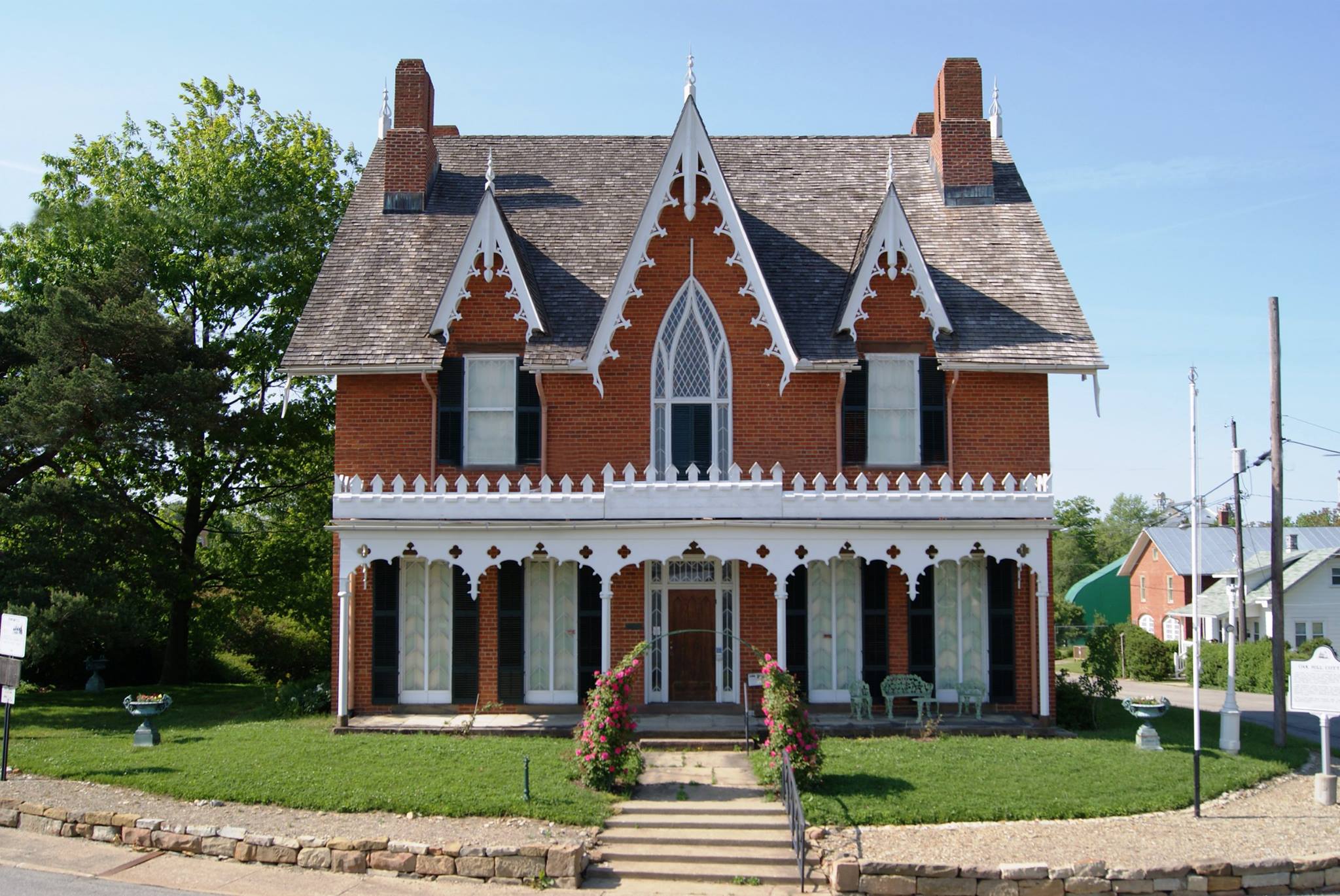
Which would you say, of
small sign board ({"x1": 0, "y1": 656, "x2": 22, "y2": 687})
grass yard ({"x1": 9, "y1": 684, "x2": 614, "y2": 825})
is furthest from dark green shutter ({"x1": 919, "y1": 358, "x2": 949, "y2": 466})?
small sign board ({"x1": 0, "y1": 656, "x2": 22, "y2": 687})

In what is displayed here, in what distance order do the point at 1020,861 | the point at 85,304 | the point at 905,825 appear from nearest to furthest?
the point at 1020,861 < the point at 905,825 < the point at 85,304

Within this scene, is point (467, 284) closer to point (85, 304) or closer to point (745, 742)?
point (85, 304)

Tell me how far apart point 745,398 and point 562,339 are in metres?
3.61

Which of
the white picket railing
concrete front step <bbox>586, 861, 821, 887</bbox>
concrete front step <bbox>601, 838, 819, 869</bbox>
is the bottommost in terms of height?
concrete front step <bbox>586, 861, 821, 887</bbox>

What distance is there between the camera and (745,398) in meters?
20.8

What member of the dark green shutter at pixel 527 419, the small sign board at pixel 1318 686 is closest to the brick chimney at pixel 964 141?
the dark green shutter at pixel 527 419

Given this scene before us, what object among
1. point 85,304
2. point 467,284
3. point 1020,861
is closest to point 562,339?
point 467,284

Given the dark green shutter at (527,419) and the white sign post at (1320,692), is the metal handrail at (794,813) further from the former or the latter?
the dark green shutter at (527,419)

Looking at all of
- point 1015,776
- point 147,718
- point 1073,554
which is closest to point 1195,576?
point 1015,776

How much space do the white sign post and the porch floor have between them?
402cm

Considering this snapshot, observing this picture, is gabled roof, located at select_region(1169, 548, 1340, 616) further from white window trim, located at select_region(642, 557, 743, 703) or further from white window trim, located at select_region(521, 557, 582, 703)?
white window trim, located at select_region(521, 557, 582, 703)

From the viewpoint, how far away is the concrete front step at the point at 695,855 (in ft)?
42.9

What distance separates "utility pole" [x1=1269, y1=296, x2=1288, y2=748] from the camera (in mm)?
20875

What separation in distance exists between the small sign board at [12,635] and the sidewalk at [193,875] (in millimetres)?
3876
